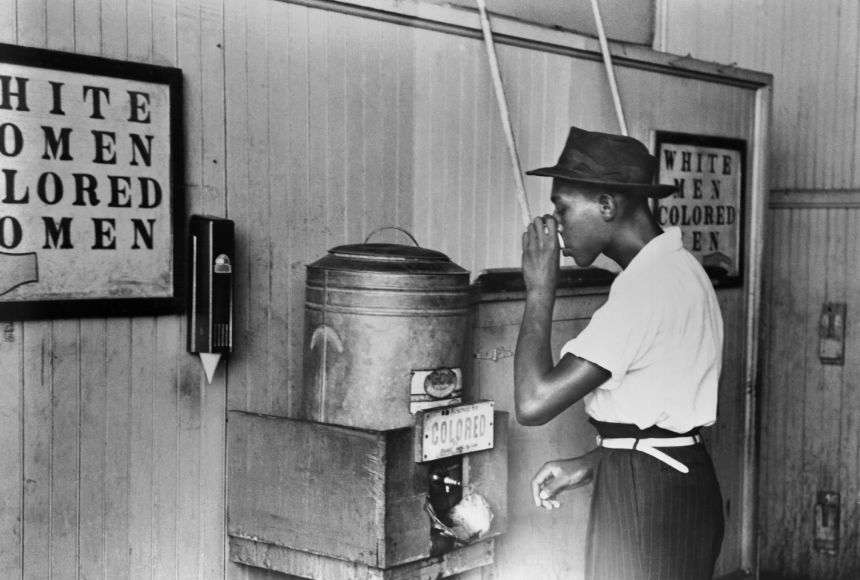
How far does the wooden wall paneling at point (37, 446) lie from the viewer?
3.30 m

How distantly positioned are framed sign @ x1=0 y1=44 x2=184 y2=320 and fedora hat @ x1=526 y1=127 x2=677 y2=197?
126 cm

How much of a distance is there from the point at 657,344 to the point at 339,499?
1137 mm

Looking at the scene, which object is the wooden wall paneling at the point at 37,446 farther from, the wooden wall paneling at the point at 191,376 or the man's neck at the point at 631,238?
the man's neck at the point at 631,238

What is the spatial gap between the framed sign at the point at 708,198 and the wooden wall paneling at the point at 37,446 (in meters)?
3.30

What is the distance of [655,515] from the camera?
3516mm

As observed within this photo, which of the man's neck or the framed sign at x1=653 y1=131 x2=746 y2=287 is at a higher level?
the framed sign at x1=653 y1=131 x2=746 y2=287

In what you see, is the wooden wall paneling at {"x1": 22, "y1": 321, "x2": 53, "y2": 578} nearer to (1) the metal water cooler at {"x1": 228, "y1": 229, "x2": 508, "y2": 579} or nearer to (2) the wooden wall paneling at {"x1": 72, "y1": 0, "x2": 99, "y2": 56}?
(1) the metal water cooler at {"x1": 228, "y1": 229, "x2": 508, "y2": 579}

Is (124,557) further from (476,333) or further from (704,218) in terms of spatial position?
(704,218)

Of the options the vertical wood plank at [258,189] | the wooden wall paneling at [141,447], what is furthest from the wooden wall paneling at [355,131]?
the wooden wall paneling at [141,447]

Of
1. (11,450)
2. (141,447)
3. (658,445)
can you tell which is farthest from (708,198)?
(11,450)

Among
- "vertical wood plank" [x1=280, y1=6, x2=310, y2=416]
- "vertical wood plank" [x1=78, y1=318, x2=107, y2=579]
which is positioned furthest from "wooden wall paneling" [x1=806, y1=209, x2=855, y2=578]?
"vertical wood plank" [x1=78, y1=318, x2=107, y2=579]

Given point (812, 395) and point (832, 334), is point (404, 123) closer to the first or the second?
point (832, 334)

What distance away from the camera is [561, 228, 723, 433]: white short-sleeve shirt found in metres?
3.32

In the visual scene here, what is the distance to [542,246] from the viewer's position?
3600 millimetres
